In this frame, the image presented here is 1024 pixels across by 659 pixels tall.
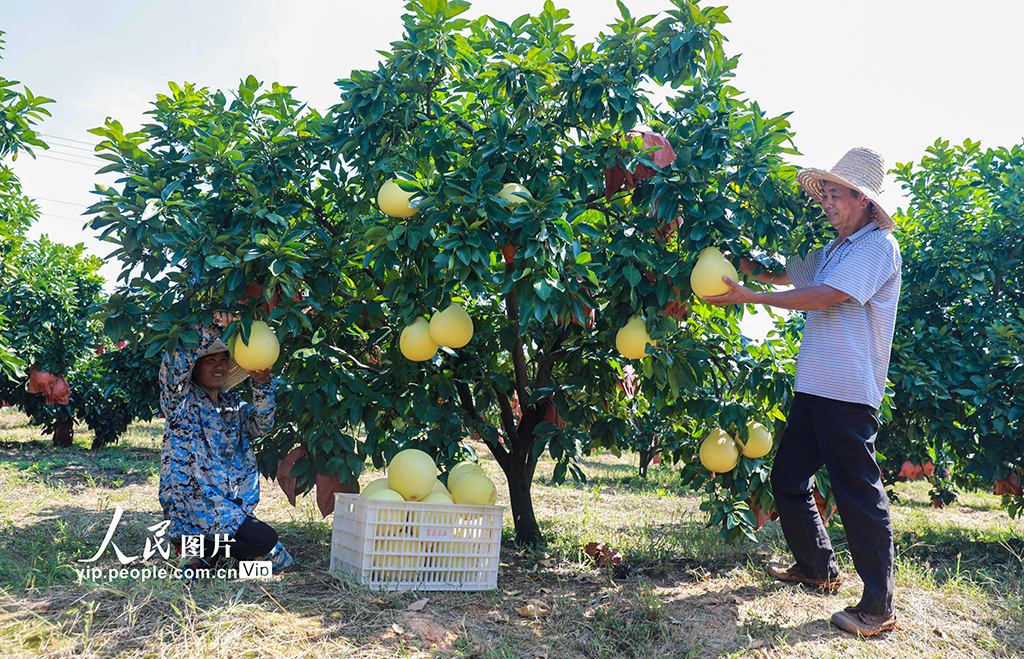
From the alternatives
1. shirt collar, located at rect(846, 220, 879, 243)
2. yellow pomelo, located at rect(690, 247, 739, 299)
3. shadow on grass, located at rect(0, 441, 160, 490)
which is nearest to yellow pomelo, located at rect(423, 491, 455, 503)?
yellow pomelo, located at rect(690, 247, 739, 299)

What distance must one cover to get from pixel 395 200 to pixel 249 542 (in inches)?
63.5

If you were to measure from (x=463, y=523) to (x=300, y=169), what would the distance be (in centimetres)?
169

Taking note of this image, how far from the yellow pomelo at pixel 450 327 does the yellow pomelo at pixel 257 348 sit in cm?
59

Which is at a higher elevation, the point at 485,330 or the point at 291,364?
the point at 485,330

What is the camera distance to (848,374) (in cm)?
248

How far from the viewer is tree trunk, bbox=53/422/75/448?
26.2 ft

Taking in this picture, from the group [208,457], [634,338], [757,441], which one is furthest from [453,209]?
[757,441]

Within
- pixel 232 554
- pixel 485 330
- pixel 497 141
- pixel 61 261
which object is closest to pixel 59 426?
pixel 61 261

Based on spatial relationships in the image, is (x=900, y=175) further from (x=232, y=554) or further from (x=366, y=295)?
(x=232, y=554)

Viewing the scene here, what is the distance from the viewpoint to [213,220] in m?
2.67

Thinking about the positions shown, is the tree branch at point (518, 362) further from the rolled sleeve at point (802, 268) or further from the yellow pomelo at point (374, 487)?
the rolled sleeve at point (802, 268)

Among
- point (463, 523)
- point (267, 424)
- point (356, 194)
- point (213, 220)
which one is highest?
point (356, 194)

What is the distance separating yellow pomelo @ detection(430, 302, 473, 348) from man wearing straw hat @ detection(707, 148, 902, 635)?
0.96 meters

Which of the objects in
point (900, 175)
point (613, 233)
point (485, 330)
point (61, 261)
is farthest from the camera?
point (61, 261)
